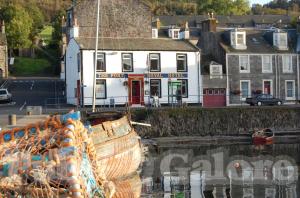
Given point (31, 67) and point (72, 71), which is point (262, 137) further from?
point (31, 67)

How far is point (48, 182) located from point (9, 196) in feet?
3.11

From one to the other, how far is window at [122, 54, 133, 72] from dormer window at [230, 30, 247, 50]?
1252cm

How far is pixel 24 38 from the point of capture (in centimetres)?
9519

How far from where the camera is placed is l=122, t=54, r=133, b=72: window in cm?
5466

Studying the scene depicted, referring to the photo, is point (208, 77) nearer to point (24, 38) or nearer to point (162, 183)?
point (162, 183)

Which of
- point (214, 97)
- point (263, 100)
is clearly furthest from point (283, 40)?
point (214, 97)

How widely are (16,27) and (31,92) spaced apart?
93.5 ft

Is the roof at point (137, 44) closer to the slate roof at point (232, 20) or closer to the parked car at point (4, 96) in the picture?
the parked car at point (4, 96)

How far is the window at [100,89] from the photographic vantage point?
53.1m

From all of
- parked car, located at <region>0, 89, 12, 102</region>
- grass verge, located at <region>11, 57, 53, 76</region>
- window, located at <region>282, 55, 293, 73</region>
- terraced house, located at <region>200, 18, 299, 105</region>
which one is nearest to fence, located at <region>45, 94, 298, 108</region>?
terraced house, located at <region>200, 18, 299, 105</region>

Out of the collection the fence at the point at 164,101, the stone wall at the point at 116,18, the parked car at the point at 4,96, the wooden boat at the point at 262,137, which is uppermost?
the stone wall at the point at 116,18

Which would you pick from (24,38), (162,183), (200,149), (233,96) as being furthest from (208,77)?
(24,38)

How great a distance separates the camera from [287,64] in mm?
61688

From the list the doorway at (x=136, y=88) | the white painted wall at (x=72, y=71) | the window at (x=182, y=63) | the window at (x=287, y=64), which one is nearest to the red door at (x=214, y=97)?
the window at (x=182, y=63)
